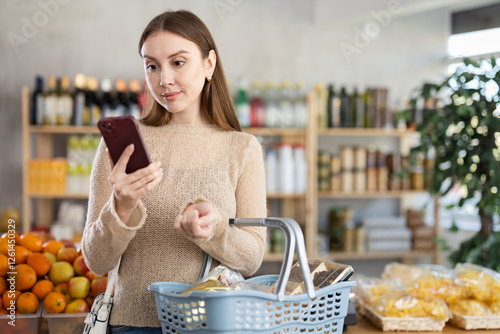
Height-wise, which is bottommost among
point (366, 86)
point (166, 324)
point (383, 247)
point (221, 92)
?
point (383, 247)

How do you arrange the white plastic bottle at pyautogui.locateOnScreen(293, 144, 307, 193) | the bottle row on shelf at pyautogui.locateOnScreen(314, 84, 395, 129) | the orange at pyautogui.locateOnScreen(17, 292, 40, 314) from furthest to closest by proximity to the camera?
the bottle row on shelf at pyautogui.locateOnScreen(314, 84, 395, 129) → the white plastic bottle at pyautogui.locateOnScreen(293, 144, 307, 193) → the orange at pyautogui.locateOnScreen(17, 292, 40, 314)

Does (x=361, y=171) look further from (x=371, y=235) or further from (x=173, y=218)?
(x=173, y=218)

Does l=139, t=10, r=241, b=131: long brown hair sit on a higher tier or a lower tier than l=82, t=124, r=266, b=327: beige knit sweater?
higher

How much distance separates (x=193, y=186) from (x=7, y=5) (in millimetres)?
3689

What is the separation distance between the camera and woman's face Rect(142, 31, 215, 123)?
1284 mm

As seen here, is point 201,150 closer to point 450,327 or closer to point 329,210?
point 450,327

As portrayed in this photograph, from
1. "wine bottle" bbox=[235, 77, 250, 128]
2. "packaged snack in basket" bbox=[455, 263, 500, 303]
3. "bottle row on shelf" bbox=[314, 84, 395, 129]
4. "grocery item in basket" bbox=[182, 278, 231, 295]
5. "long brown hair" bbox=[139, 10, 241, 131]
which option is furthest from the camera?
"bottle row on shelf" bbox=[314, 84, 395, 129]

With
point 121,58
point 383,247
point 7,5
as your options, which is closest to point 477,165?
point 383,247

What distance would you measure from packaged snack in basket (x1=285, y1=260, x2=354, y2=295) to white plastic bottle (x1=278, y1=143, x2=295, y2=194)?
3.03 m

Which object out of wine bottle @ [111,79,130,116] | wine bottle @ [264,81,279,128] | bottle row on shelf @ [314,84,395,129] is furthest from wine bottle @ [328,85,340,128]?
wine bottle @ [111,79,130,116]

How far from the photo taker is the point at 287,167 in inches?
168

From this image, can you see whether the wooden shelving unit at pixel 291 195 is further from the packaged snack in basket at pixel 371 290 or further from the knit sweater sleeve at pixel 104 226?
the knit sweater sleeve at pixel 104 226

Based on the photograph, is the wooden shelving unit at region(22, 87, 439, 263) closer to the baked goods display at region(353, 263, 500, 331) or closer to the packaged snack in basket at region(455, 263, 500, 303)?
the baked goods display at region(353, 263, 500, 331)

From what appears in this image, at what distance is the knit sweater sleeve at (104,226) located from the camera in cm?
116
